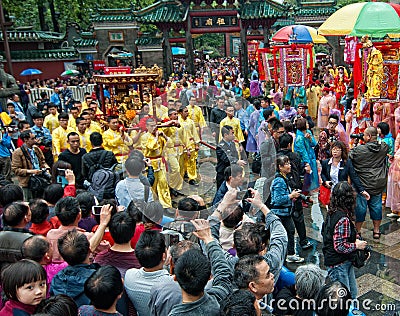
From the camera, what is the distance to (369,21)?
25.0ft

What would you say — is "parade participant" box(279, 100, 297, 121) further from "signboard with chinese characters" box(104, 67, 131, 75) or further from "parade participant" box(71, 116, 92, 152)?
"parade participant" box(71, 116, 92, 152)

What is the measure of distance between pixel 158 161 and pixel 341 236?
368cm

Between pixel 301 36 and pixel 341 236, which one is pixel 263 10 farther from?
pixel 341 236

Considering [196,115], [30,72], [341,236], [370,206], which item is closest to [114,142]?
[196,115]

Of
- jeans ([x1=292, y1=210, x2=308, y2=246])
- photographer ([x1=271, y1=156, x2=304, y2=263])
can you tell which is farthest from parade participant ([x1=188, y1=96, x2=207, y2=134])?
photographer ([x1=271, y1=156, x2=304, y2=263])

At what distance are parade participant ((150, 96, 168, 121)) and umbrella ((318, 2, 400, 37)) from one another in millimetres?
3899

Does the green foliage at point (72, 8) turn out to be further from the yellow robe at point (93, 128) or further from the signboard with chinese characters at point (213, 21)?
the yellow robe at point (93, 128)

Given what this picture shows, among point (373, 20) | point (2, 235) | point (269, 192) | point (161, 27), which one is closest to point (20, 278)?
point (2, 235)

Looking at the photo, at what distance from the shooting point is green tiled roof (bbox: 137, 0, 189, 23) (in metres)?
19.8

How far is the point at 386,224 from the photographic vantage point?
580 cm

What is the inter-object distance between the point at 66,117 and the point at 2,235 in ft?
13.5

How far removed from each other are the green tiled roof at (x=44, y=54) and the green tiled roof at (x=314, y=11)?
43.7 feet

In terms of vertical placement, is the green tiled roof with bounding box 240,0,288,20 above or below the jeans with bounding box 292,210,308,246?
above

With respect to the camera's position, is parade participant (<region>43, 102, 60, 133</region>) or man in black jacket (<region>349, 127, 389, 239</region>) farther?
parade participant (<region>43, 102, 60, 133</region>)
